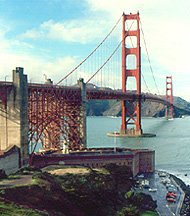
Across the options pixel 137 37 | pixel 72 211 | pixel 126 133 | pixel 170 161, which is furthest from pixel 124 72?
pixel 72 211

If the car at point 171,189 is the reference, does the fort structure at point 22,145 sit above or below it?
above

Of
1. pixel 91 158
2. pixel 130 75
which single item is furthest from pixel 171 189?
pixel 130 75

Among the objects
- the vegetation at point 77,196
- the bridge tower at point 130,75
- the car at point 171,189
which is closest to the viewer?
the vegetation at point 77,196

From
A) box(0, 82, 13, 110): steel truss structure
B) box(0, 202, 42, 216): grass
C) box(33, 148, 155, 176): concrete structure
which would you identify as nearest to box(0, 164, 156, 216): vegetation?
box(0, 202, 42, 216): grass

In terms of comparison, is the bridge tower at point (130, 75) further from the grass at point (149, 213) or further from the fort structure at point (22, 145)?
the grass at point (149, 213)

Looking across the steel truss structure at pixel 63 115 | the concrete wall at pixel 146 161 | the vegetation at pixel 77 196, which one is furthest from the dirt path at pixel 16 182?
the concrete wall at pixel 146 161

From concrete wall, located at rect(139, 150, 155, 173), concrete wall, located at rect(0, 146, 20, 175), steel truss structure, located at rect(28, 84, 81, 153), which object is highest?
steel truss structure, located at rect(28, 84, 81, 153)

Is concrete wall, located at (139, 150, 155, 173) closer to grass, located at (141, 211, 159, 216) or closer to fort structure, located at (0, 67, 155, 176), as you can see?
fort structure, located at (0, 67, 155, 176)
